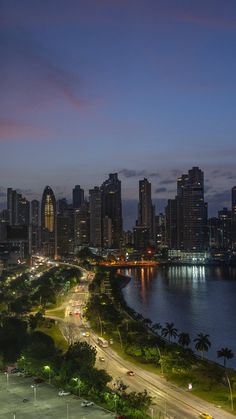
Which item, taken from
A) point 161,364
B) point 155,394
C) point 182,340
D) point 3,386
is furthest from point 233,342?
point 3,386

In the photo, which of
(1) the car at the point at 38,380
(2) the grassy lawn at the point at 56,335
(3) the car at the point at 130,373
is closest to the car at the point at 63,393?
(1) the car at the point at 38,380

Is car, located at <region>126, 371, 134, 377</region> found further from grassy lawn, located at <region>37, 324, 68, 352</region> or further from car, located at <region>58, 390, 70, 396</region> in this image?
car, located at <region>58, 390, 70, 396</region>

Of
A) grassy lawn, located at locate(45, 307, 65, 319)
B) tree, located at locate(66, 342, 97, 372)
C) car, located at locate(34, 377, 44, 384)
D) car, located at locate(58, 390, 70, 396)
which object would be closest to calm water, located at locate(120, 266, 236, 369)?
grassy lawn, located at locate(45, 307, 65, 319)

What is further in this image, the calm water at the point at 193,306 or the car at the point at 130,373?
the calm water at the point at 193,306

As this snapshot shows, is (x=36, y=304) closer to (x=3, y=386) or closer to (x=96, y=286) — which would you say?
(x=96, y=286)

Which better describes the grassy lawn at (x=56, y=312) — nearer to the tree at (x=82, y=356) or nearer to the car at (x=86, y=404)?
the tree at (x=82, y=356)

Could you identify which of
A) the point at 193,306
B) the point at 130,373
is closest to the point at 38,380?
the point at 130,373
